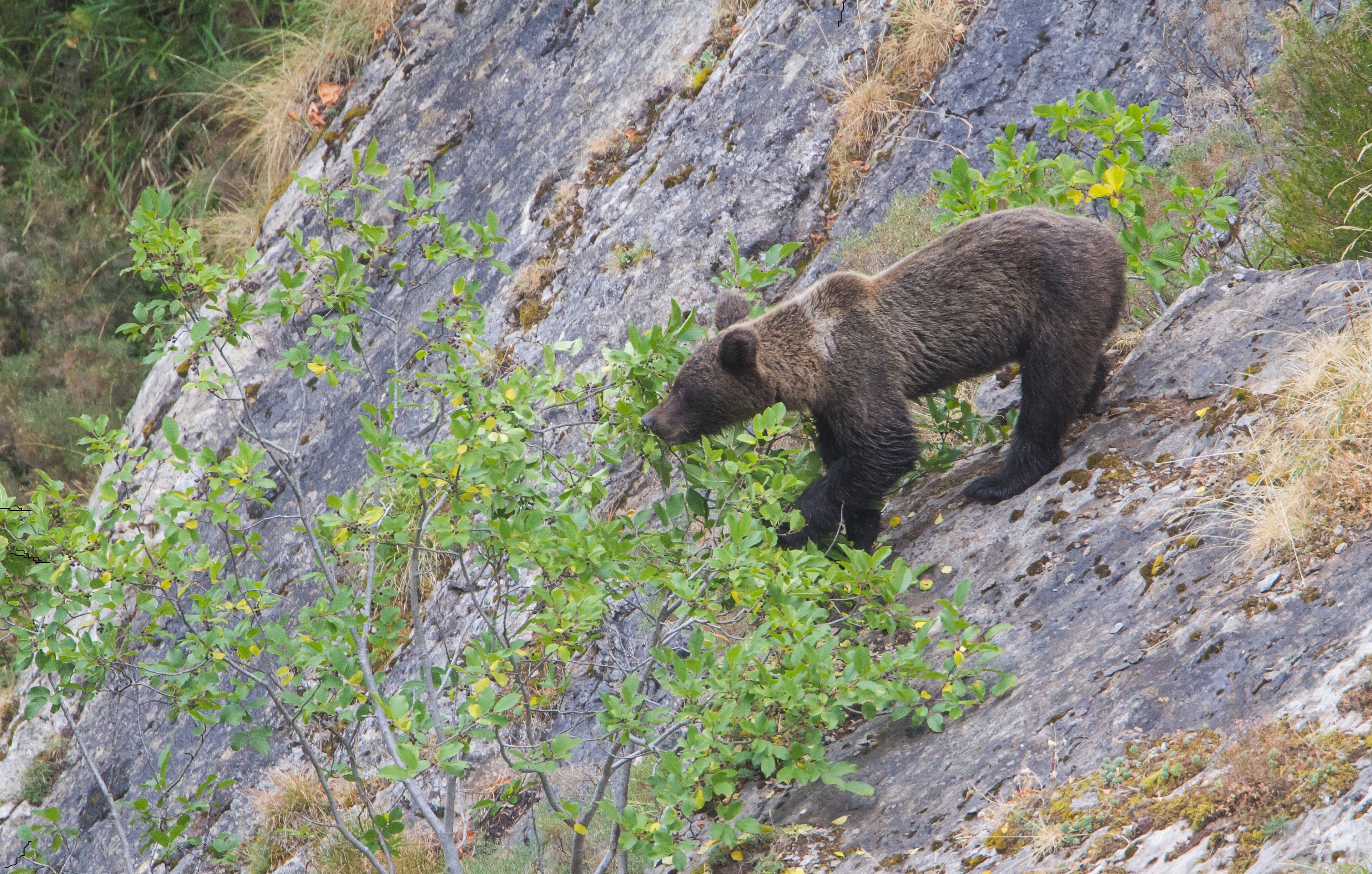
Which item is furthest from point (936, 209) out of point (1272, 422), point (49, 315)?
point (49, 315)

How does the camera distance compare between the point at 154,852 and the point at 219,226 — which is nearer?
the point at 154,852

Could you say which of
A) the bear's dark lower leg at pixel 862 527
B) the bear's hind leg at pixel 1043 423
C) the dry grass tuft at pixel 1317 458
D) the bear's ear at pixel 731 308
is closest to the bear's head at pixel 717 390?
the bear's ear at pixel 731 308

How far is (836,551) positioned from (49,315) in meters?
11.5

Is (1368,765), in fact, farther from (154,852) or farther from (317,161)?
(317,161)

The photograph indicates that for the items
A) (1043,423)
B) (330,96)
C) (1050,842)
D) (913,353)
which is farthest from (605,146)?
(1050,842)

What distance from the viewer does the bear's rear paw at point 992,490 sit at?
4.82 meters

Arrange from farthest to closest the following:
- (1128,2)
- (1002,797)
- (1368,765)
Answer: (1128,2) < (1002,797) < (1368,765)

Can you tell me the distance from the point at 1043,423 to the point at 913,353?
2.45ft

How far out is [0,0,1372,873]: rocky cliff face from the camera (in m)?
3.27

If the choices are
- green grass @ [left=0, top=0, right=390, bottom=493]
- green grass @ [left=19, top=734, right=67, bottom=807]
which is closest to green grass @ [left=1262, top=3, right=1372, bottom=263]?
green grass @ [left=19, top=734, right=67, bottom=807]

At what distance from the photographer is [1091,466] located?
4.59 metres

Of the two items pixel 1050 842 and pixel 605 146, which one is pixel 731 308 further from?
pixel 1050 842

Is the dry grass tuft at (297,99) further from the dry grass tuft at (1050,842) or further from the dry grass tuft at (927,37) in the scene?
the dry grass tuft at (1050,842)

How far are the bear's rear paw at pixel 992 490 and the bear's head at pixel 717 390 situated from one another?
1.12 metres
